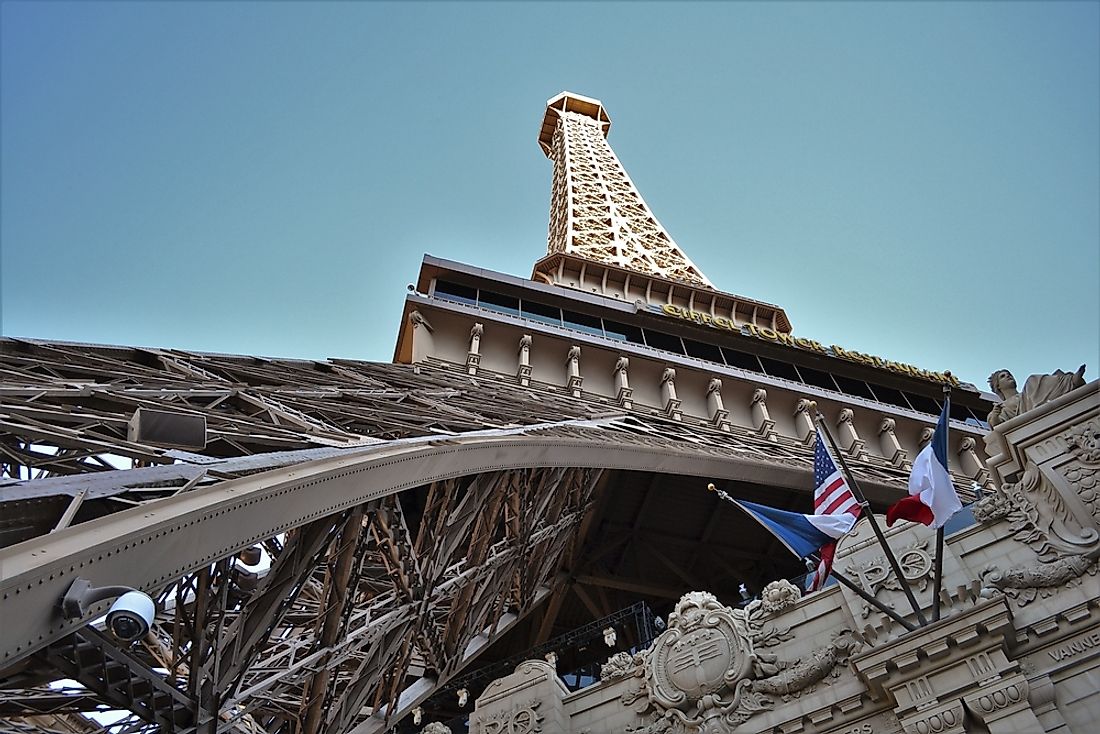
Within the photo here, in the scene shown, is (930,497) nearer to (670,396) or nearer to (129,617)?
(129,617)

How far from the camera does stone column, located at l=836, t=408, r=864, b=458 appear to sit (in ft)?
111

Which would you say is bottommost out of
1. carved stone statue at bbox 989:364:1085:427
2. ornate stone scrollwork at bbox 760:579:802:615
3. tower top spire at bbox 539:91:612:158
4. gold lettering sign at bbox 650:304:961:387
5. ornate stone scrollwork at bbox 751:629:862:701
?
ornate stone scrollwork at bbox 751:629:862:701

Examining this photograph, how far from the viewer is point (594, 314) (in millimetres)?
38188

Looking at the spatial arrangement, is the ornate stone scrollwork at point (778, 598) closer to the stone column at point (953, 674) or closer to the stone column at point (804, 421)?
the stone column at point (953, 674)

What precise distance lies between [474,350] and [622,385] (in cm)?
584

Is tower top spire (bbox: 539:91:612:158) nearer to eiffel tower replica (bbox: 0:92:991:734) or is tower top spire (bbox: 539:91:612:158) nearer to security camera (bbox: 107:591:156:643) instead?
eiffel tower replica (bbox: 0:92:991:734)

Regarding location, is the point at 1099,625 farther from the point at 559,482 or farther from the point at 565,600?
the point at 565,600

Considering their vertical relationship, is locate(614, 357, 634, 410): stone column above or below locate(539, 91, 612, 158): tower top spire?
below

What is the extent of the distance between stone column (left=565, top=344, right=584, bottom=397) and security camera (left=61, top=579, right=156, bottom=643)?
26714 mm

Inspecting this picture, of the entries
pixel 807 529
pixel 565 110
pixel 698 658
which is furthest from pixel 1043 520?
pixel 565 110

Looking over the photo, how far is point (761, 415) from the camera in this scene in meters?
34.7

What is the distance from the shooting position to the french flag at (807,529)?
43.7ft

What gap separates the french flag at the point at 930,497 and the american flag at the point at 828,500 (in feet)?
2.27

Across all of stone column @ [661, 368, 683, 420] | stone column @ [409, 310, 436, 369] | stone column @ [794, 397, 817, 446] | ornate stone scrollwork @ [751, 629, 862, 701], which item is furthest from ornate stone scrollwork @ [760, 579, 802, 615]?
stone column @ [794, 397, 817, 446]
